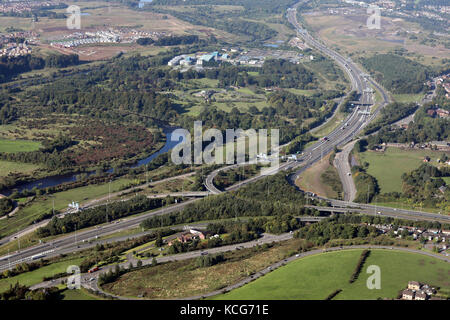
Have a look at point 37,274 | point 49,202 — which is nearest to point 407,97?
point 49,202

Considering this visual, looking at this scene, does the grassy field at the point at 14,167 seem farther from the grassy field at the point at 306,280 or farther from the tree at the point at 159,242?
the grassy field at the point at 306,280

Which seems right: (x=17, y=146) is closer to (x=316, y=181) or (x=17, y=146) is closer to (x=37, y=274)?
(x=37, y=274)

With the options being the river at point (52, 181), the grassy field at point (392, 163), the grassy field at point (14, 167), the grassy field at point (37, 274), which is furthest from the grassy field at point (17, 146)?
the grassy field at point (392, 163)

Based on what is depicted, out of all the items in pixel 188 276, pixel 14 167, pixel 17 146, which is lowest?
pixel 188 276

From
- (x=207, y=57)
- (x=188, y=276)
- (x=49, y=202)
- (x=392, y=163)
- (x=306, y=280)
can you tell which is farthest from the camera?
(x=207, y=57)

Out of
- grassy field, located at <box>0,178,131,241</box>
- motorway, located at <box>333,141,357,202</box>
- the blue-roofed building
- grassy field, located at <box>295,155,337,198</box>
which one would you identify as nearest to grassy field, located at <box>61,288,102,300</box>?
grassy field, located at <box>0,178,131,241</box>

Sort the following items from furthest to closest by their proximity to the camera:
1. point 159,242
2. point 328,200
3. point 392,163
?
point 392,163 < point 328,200 < point 159,242

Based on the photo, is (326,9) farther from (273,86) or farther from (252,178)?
(252,178)
